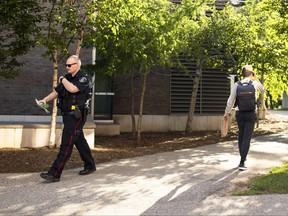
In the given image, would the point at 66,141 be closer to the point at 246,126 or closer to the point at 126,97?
the point at 246,126

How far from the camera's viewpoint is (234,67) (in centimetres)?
1234

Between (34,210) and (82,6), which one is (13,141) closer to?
(82,6)

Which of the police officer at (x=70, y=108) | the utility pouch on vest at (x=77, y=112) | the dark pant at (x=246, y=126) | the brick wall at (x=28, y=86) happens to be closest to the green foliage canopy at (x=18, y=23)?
the police officer at (x=70, y=108)

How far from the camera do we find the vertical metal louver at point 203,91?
15047 mm

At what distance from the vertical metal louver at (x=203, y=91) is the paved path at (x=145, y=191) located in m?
7.53

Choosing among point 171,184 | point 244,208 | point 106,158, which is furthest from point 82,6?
point 244,208

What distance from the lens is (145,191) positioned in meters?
5.16

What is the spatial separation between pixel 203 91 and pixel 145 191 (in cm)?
1067

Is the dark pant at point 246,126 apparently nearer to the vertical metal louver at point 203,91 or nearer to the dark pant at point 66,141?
the dark pant at point 66,141

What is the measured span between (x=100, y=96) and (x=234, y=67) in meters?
4.73

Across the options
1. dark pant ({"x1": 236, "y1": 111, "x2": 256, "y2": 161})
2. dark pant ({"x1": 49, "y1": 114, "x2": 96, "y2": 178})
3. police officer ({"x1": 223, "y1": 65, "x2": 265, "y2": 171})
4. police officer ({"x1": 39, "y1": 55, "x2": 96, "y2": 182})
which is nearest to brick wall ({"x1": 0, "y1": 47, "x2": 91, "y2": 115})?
police officer ({"x1": 39, "y1": 55, "x2": 96, "y2": 182})

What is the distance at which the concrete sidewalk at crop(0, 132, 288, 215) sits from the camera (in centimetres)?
436

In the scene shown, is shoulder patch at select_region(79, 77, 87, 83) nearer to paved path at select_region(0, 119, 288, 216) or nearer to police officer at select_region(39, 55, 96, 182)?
police officer at select_region(39, 55, 96, 182)

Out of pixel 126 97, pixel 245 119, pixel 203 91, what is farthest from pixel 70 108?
pixel 203 91
